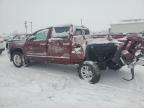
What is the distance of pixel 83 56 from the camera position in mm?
6465

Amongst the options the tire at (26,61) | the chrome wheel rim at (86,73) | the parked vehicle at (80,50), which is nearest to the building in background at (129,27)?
the tire at (26,61)

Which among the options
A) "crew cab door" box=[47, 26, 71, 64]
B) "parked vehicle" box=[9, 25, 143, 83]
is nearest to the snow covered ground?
"parked vehicle" box=[9, 25, 143, 83]

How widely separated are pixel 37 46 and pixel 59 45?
1287 mm

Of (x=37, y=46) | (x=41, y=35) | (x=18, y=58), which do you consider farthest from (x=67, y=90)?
(x=18, y=58)

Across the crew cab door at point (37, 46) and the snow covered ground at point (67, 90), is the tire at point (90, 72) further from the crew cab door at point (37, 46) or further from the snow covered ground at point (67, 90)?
the crew cab door at point (37, 46)

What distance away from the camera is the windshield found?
22.8ft

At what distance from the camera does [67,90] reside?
5.51 m

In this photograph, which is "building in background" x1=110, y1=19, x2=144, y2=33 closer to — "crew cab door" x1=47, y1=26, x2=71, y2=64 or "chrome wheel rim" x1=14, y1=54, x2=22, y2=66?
"chrome wheel rim" x1=14, y1=54, x2=22, y2=66

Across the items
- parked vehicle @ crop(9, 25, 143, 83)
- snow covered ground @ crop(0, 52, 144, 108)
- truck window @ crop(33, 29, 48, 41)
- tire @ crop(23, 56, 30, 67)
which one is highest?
truck window @ crop(33, 29, 48, 41)

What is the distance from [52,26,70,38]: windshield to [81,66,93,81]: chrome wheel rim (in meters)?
1.40

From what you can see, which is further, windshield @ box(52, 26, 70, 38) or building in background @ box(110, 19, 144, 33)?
building in background @ box(110, 19, 144, 33)

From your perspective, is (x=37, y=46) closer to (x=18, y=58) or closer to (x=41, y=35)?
(x=41, y=35)

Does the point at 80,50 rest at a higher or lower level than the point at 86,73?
higher

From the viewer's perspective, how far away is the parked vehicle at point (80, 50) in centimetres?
576
